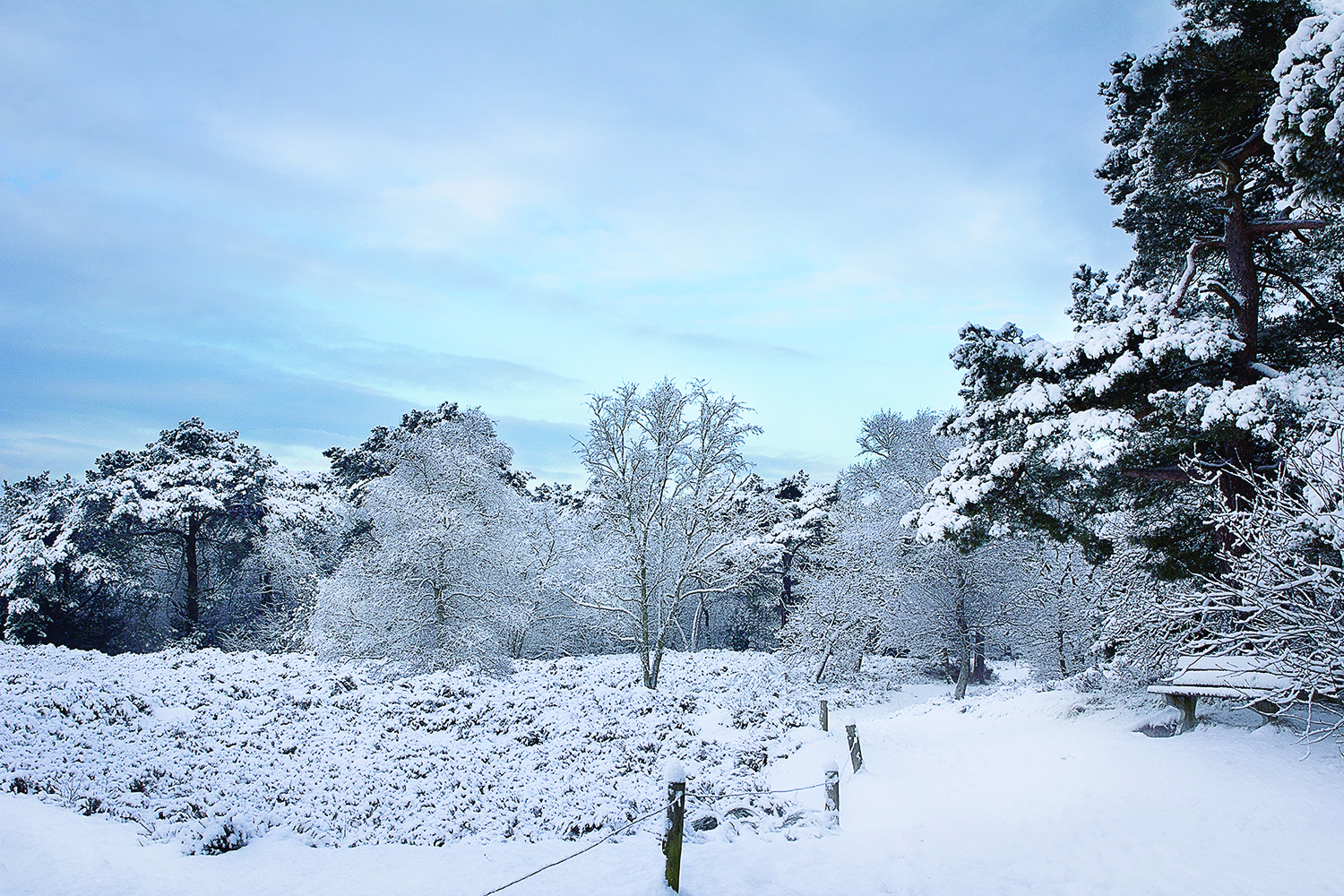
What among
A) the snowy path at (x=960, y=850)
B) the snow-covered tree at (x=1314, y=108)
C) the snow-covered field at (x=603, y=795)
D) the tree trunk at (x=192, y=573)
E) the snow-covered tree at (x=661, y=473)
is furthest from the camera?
the tree trunk at (x=192, y=573)

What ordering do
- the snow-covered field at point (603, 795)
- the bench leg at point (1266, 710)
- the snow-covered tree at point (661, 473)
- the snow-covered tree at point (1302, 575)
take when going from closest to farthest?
the snow-covered tree at point (1302, 575), the snow-covered field at point (603, 795), the bench leg at point (1266, 710), the snow-covered tree at point (661, 473)

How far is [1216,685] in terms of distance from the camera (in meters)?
8.45

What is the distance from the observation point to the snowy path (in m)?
6.03

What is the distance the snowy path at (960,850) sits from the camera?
19.8 ft

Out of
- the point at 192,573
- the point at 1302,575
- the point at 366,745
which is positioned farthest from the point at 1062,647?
the point at 192,573

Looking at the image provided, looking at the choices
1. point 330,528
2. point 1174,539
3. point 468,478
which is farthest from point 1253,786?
point 330,528

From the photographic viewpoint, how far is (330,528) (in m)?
33.6

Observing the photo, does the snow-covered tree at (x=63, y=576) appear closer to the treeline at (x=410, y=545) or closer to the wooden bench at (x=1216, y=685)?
the treeline at (x=410, y=545)

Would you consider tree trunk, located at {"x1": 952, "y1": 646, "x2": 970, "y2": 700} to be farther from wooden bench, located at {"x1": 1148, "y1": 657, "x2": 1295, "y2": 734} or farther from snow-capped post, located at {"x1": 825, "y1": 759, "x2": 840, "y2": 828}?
snow-capped post, located at {"x1": 825, "y1": 759, "x2": 840, "y2": 828}

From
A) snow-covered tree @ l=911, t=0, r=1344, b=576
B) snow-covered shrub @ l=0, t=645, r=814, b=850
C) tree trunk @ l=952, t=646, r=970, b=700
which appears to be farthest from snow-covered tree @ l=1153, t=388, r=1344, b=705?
tree trunk @ l=952, t=646, r=970, b=700

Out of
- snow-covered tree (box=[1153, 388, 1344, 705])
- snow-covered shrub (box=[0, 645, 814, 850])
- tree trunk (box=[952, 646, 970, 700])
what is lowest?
tree trunk (box=[952, 646, 970, 700])

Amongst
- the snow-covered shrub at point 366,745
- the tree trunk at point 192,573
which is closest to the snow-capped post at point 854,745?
the snow-covered shrub at point 366,745

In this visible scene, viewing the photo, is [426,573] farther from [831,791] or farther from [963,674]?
[963,674]

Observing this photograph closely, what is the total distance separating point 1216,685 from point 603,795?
28.2ft
